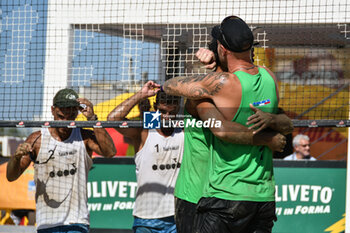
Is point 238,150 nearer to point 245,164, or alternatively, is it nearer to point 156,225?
point 245,164

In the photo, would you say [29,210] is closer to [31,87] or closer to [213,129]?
[31,87]

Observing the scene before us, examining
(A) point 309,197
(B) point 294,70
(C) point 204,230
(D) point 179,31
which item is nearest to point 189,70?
(D) point 179,31

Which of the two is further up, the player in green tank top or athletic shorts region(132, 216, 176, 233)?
the player in green tank top

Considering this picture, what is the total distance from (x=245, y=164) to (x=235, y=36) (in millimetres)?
910

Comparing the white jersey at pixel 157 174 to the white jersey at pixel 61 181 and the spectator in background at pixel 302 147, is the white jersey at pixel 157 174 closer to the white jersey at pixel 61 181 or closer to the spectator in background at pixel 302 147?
the white jersey at pixel 61 181

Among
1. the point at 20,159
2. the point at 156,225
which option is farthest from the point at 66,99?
the point at 156,225

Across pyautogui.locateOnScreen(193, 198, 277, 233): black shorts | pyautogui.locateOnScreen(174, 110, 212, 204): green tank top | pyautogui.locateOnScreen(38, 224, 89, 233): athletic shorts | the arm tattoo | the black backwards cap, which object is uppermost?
the black backwards cap

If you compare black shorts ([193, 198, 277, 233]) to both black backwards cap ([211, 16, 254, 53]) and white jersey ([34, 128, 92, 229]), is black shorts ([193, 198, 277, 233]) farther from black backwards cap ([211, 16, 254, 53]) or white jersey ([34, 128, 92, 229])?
white jersey ([34, 128, 92, 229])

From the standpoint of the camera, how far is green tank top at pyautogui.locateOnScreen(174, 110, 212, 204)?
4.63 meters

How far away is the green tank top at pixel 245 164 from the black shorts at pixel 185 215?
60 centimetres

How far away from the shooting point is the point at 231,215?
13.3ft

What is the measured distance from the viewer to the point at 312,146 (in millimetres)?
10914

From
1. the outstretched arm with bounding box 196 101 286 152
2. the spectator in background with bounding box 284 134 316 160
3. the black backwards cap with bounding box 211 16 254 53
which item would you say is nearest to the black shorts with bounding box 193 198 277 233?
the outstretched arm with bounding box 196 101 286 152

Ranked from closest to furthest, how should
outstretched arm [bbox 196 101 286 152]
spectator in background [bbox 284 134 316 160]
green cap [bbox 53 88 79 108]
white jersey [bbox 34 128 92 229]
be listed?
1. outstretched arm [bbox 196 101 286 152]
2. white jersey [bbox 34 128 92 229]
3. green cap [bbox 53 88 79 108]
4. spectator in background [bbox 284 134 316 160]
